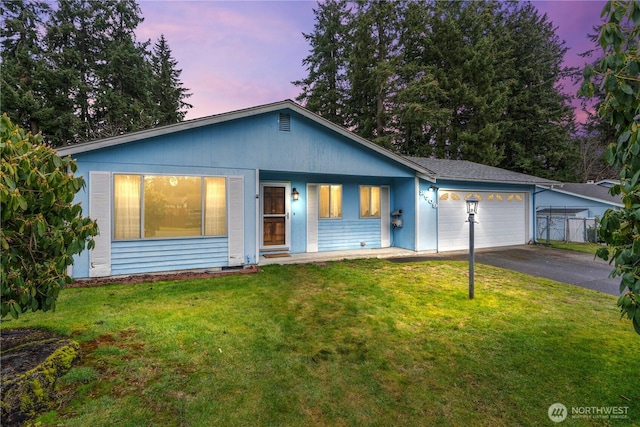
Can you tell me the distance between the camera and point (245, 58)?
1280cm

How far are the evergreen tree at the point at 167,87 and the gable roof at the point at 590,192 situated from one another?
26.9 m

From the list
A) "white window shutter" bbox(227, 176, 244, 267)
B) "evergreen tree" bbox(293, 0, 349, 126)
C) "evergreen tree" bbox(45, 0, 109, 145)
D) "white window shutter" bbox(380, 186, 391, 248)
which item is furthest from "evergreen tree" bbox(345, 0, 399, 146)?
"evergreen tree" bbox(45, 0, 109, 145)

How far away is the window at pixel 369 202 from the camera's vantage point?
31.9 ft

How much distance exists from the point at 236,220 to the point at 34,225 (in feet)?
15.3

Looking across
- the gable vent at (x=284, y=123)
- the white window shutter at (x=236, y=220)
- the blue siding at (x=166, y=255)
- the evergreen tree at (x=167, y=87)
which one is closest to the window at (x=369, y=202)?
the gable vent at (x=284, y=123)

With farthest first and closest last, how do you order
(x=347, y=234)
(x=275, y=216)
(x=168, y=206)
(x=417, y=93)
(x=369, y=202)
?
(x=417, y=93) → (x=369, y=202) → (x=347, y=234) → (x=275, y=216) → (x=168, y=206)

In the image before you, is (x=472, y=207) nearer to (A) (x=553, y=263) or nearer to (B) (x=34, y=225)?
(A) (x=553, y=263)

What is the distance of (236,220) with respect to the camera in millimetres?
6969

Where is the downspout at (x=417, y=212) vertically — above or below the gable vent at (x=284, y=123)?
below

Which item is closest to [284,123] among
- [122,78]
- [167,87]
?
[122,78]

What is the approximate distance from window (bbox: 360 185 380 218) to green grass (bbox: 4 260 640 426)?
15.0 ft

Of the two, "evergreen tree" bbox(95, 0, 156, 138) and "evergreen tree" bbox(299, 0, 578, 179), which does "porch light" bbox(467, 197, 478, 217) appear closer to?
"evergreen tree" bbox(299, 0, 578, 179)

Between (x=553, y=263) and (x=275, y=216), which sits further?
(x=275, y=216)

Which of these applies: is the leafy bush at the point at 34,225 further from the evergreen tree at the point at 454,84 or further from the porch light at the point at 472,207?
the evergreen tree at the point at 454,84
